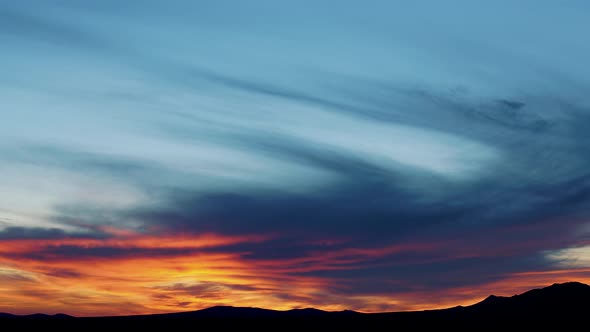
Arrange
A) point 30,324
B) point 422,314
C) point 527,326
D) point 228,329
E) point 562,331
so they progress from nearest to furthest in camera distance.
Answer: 1. point 30,324
2. point 228,329
3. point 562,331
4. point 527,326
5. point 422,314

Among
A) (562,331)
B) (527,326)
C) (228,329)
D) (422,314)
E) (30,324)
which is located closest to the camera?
(30,324)

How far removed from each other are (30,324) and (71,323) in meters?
7.38

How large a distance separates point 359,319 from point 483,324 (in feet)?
86.3

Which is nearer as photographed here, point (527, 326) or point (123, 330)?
point (123, 330)

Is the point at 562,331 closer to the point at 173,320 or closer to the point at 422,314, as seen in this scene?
the point at 422,314

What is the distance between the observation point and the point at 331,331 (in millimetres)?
123750

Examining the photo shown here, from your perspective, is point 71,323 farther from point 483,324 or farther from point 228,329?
point 483,324

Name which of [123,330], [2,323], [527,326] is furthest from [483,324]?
[2,323]

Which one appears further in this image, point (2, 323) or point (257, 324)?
point (257, 324)

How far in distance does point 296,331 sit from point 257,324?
7.79 meters

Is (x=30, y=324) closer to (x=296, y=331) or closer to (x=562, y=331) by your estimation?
(x=296, y=331)

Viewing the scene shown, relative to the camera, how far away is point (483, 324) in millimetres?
136500

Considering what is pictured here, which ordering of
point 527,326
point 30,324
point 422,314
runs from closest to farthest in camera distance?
point 30,324, point 527,326, point 422,314

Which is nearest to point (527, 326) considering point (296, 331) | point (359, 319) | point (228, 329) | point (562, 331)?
point (562, 331)
